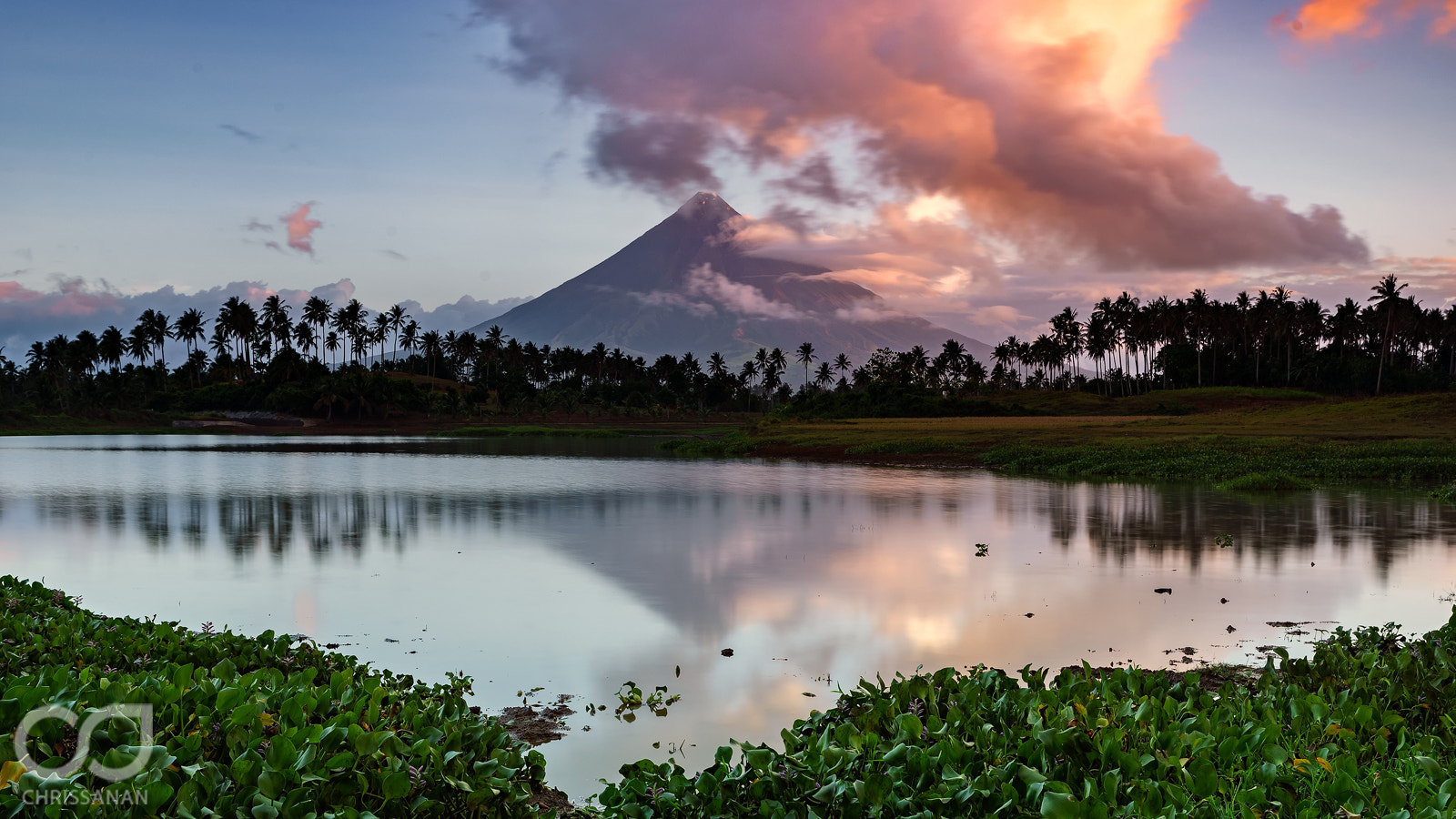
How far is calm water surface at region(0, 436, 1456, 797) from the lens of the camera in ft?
34.7

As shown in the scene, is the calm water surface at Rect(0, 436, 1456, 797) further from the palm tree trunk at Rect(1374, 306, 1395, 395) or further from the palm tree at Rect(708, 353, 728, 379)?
the palm tree at Rect(708, 353, 728, 379)

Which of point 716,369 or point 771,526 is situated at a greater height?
point 716,369

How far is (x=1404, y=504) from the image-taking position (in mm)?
26719

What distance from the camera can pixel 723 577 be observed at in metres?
16.5

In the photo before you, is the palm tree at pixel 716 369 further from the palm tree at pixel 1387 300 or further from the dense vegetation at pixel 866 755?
the dense vegetation at pixel 866 755

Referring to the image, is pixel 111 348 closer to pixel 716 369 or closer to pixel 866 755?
pixel 716 369

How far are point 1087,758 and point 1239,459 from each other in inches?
1541

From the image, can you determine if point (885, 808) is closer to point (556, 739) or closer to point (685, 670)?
point (556, 739)

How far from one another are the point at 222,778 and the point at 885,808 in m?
3.44

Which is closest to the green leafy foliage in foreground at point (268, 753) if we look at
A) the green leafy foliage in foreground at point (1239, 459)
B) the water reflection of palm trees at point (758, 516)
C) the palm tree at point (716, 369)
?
the water reflection of palm trees at point (758, 516)

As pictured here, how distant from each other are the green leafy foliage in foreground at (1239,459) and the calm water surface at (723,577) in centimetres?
498

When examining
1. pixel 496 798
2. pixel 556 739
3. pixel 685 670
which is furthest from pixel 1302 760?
pixel 685 670

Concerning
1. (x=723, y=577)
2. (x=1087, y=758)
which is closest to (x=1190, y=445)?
(x=723, y=577)

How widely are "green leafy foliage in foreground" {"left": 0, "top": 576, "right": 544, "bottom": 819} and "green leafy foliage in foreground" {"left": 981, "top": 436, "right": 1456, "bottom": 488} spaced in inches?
1314
